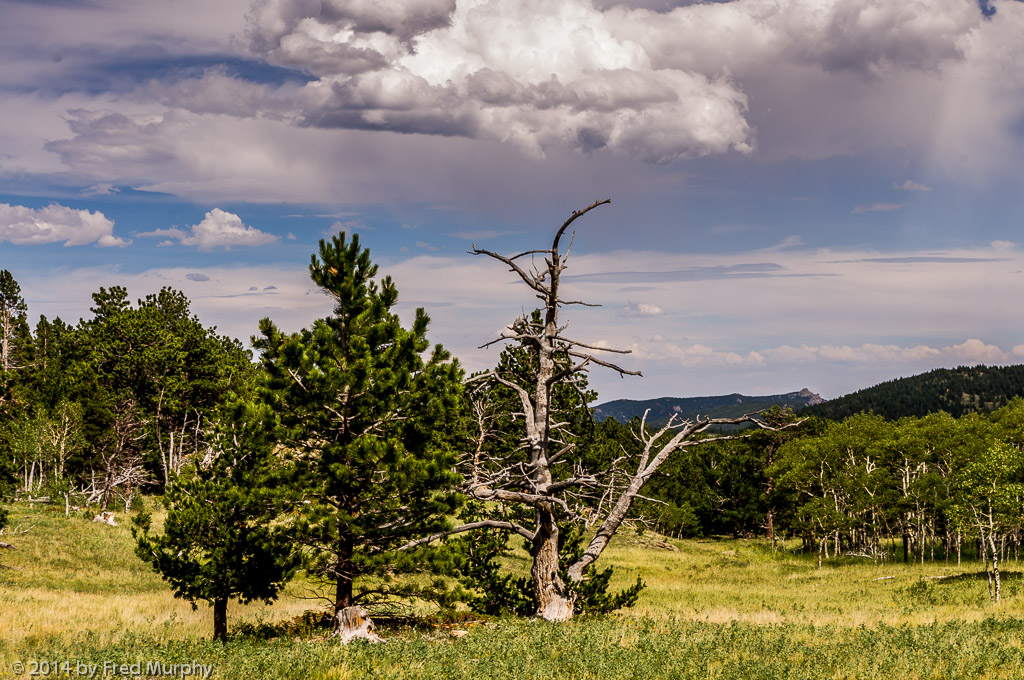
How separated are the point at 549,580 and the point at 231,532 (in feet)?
24.5

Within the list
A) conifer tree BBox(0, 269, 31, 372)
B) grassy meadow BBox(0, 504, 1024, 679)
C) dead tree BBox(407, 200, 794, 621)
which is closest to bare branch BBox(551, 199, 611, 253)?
dead tree BBox(407, 200, 794, 621)

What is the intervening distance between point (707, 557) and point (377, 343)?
188ft

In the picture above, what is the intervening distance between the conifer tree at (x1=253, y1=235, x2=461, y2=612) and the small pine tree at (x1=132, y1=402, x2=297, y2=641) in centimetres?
72

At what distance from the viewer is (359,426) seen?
15.8m

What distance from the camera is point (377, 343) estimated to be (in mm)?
16281

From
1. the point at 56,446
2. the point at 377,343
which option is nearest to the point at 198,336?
the point at 56,446

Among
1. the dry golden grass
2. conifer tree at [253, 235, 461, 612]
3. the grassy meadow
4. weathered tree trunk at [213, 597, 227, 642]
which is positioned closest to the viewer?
the grassy meadow

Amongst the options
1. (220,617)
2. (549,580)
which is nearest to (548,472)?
(549,580)

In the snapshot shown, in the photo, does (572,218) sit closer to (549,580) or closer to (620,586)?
(549,580)

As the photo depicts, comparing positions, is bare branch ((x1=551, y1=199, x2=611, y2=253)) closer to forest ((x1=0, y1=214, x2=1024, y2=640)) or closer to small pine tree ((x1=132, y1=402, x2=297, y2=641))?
forest ((x1=0, y1=214, x2=1024, y2=640))

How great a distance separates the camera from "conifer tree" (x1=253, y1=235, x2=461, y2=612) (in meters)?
14.9

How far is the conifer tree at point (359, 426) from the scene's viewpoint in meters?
14.9

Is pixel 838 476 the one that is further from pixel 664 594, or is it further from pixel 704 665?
pixel 704 665

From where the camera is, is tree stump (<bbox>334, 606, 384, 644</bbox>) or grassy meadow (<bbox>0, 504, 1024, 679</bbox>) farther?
tree stump (<bbox>334, 606, 384, 644</bbox>)
